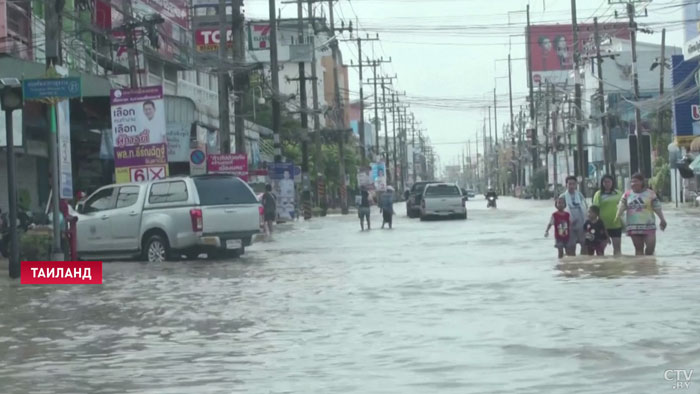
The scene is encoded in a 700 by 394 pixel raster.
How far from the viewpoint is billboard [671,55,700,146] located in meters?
61.6

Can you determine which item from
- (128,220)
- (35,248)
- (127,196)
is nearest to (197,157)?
(127,196)

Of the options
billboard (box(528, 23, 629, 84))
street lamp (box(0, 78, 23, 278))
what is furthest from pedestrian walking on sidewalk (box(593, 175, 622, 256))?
billboard (box(528, 23, 629, 84))

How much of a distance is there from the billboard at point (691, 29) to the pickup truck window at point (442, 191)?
12.9 meters

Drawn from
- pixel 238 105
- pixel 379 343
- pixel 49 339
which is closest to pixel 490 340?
pixel 379 343

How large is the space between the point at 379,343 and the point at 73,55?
101ft

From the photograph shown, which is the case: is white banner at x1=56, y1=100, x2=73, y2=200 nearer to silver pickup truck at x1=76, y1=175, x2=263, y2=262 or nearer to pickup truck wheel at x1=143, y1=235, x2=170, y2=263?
silver pickup truck at x1=76, y1=175, x2=263, y2=262

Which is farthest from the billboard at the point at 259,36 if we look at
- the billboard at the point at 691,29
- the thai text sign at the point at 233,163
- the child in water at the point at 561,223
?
the child in water at the point at 561,223

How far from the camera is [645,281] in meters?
16.9

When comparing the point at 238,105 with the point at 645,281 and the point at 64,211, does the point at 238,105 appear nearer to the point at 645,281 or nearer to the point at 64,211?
the point at 64,211

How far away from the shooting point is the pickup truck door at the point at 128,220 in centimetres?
2541

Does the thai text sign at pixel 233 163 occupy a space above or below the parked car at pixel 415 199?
above

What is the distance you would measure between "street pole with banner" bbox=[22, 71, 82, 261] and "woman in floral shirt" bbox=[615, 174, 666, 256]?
945cm
